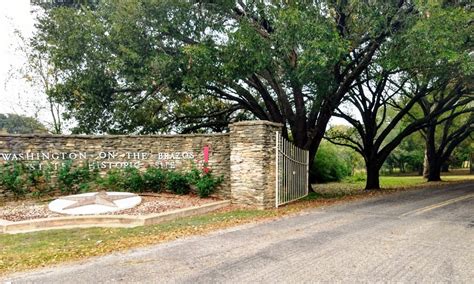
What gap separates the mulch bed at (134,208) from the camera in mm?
8077

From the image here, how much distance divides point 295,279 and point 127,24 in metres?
8.39

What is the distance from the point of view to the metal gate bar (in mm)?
9984

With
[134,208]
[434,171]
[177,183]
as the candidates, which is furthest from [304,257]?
[434,171]

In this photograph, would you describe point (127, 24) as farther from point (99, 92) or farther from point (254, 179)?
point (254, 179)

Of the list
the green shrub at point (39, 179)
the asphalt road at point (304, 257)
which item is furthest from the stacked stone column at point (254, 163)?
the green shrub at point (39, 179)

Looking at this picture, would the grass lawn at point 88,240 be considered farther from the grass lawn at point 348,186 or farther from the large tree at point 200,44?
the grass lawn at point 348,186

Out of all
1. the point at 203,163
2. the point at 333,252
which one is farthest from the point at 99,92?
the point at 333,252

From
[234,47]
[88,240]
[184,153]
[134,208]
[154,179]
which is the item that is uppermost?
[234,47]

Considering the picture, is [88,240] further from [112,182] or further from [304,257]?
[112,182]

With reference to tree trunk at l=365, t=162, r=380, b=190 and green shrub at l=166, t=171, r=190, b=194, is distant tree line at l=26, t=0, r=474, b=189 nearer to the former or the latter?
green shrub at l=166, t=171, r=190, b=194

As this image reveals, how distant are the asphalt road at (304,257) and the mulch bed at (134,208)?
2626mm

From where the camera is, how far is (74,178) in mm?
10836

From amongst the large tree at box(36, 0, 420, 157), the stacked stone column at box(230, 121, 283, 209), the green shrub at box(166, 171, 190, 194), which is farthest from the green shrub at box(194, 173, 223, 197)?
the large tree at box(36, 0, 420, 157)

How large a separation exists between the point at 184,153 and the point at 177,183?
36.6 inches
